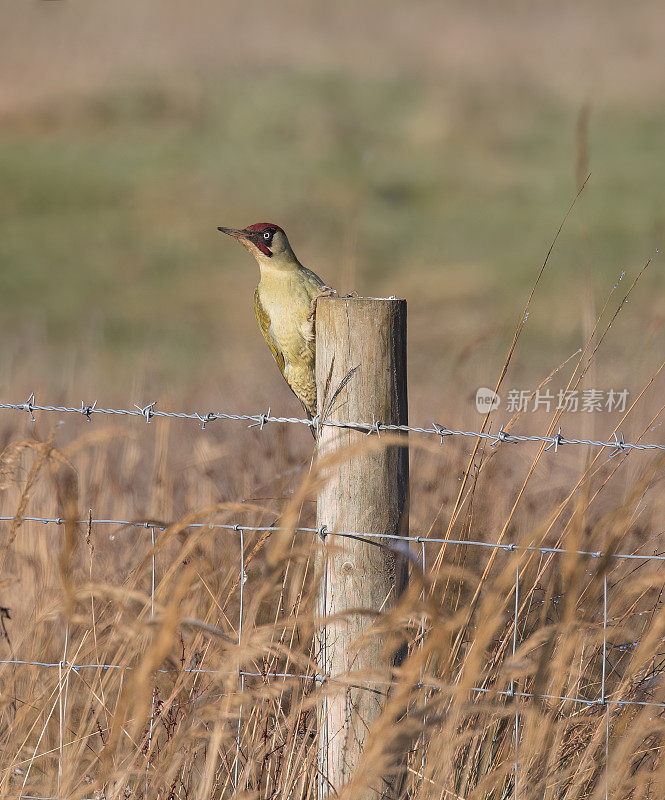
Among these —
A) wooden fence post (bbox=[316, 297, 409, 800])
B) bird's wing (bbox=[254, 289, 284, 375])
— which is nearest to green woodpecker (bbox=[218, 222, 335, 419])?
bird's wing (bbox=[254, 289, 284, 375])

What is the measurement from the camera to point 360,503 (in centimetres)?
248

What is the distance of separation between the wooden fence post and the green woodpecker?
144 centimetres

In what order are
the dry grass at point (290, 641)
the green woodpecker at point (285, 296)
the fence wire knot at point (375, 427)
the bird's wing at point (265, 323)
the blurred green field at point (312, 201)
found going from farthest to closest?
the blurred green field at point (312, 201) → the bird's wing at point (265, 323) → the green woodpecker at point (285, 296) → the fence wire knot at point (375, 427) → the dry grass at point (290, 641)

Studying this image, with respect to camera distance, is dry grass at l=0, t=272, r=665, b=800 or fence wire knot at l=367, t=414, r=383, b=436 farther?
fence wire knot at l=367, t=414, r=383, b=436

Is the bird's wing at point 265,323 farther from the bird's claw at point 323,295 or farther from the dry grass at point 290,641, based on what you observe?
the bird's claw at point 323,295

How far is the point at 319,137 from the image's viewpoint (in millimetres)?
30406

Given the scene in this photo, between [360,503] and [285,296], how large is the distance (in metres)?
1.74

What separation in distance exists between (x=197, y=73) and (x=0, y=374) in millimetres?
34847

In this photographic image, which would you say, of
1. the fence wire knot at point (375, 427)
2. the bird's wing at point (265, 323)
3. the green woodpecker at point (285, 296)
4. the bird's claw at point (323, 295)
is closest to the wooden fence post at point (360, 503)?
the fence wire knot at point (375, 427)

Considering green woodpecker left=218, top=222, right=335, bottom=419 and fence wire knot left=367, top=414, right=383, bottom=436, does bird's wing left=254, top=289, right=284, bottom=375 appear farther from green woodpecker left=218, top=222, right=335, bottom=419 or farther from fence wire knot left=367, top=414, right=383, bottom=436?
fence wire knot left=367, top=414, right=383, bottom=436

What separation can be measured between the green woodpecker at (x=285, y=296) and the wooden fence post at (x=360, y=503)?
4.72 feet

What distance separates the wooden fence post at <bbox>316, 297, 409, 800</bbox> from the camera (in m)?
2.48

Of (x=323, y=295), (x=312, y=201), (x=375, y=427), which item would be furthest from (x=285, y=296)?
(x=312, y=201)

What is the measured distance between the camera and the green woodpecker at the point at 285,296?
4.02 meters
